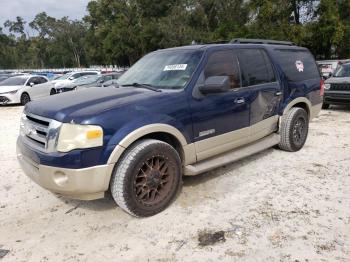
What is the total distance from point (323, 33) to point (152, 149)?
2579 cm

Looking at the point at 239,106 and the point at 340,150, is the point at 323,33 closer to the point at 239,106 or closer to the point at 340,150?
the point at 340,150

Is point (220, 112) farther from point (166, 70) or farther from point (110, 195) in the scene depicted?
point (110, 195)

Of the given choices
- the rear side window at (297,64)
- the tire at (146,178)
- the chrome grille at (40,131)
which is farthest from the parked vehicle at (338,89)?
the chrome grille at (40,131)

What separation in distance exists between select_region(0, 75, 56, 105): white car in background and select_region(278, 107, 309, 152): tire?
42.9 feet

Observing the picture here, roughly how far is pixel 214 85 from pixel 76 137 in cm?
168

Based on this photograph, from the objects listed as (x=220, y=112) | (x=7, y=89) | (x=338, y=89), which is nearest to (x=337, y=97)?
(x=338, y=89)

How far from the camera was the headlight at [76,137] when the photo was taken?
11.0ft

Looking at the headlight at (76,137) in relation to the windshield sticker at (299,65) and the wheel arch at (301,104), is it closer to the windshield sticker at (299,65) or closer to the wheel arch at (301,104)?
the wheel arch at (301,104)

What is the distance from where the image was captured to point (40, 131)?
368cm

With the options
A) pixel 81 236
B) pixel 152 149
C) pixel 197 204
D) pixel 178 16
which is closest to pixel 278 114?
pixel 197 204

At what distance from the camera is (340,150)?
6.13m

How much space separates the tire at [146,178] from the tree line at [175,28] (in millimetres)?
18898

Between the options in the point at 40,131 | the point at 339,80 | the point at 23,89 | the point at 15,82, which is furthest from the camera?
the point at 15,82

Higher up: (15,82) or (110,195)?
(15,82)
